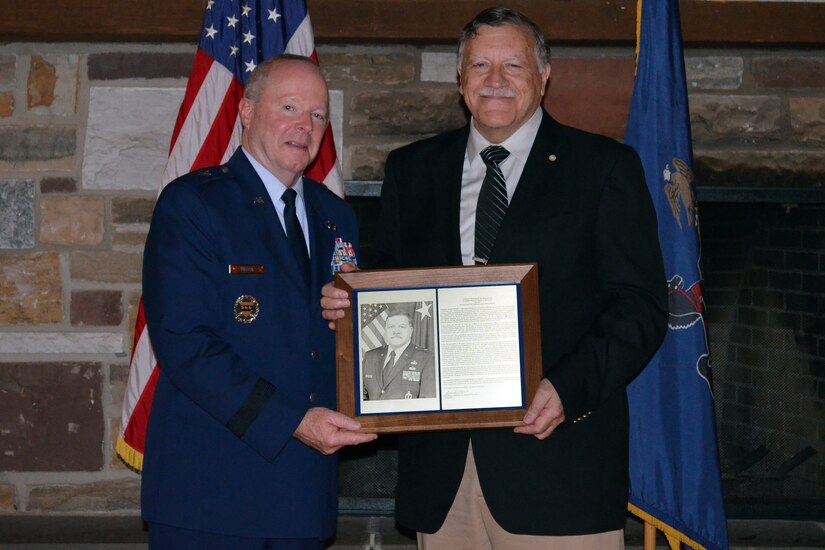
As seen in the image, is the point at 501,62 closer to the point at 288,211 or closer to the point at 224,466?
the point at 288,211

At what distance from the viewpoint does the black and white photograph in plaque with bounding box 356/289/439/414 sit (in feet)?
6.63

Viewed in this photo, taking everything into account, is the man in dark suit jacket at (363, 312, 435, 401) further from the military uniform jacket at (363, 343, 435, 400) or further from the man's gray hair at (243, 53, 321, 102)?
the man's gray hair at (243, 53, 321, 102)

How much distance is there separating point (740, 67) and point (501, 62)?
1.53m

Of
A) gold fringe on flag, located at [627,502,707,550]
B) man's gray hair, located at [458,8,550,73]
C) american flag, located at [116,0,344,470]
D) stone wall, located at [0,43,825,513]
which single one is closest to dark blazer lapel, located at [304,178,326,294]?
man's gray hair, located at [458,8,550,73]

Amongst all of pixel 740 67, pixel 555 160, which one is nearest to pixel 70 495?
pixel 555 160

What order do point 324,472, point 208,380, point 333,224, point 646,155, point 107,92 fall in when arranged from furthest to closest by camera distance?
point 107,92
point 646,155
point 333,224
point 324,472
point 208,380

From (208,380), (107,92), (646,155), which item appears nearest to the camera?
(208,380)

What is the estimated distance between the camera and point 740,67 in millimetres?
3369

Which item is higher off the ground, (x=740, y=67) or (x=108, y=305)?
(x=740, y=67)

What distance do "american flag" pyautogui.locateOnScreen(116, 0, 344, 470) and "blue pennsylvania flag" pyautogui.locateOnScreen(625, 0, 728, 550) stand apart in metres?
1.00

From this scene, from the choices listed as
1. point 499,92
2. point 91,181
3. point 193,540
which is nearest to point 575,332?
point 499,92

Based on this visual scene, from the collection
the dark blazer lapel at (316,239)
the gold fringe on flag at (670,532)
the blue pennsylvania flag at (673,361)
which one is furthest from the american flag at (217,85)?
the gold fringe on flag at (670,532)

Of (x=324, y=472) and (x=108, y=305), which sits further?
(x=108, y=305)

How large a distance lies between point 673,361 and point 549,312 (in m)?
0.86
